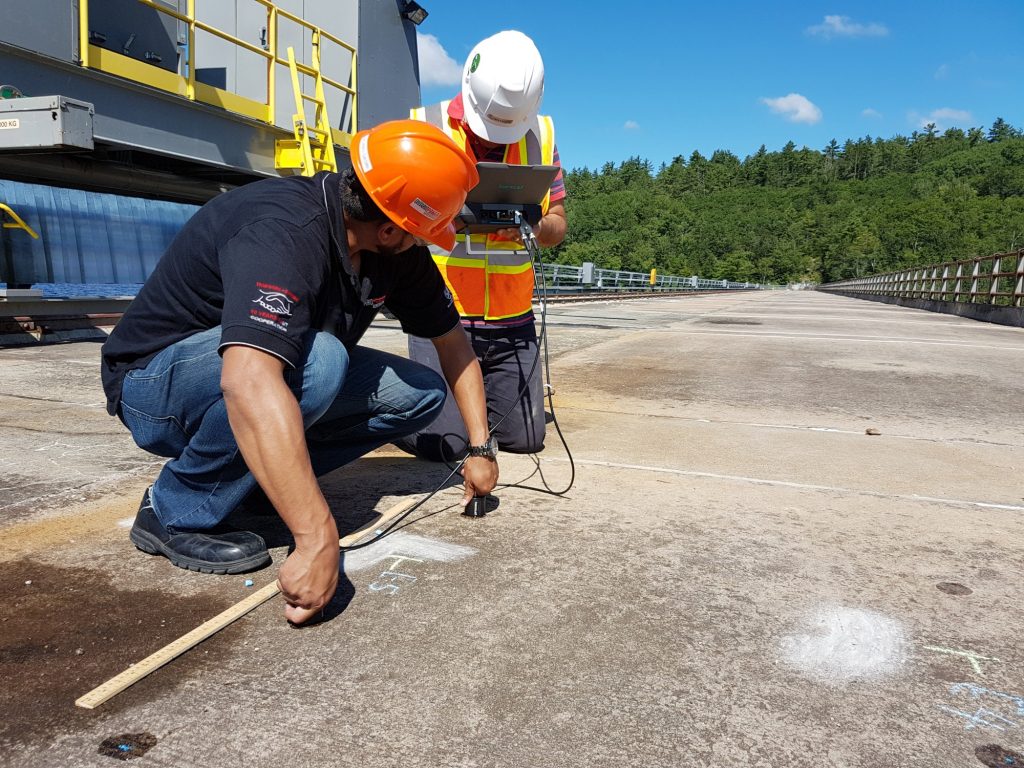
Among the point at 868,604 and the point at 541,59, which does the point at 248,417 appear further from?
the point at 541,59

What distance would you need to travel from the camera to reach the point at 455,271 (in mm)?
3375

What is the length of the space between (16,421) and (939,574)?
3.83 m

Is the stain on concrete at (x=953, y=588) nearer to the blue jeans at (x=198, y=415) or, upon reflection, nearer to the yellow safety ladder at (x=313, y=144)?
the blue jeans at (x=198, y=415)

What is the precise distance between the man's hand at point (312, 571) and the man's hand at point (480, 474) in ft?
2.59

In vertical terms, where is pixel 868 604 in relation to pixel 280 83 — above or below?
below

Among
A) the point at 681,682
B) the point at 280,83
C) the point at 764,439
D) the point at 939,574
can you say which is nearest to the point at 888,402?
the point at 764,439

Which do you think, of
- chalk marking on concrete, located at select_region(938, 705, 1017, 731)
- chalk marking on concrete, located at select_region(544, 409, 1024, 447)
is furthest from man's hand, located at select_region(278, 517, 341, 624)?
chalk marking on concrete, located at select_region(544, 409, 1024, 447)

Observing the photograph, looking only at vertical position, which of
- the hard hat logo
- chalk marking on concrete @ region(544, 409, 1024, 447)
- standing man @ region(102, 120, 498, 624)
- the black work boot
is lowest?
chalk marking on concrete @ region(544, 409, 1024, 447)

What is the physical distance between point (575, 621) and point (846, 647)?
604 mm

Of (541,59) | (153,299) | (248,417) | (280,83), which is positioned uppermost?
(280,83)

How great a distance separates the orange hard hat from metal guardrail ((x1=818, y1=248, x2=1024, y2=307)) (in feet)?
48.1

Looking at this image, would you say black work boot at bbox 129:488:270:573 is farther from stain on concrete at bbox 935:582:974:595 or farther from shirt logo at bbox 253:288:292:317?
stain on concrete at bbox 935:582:974:595

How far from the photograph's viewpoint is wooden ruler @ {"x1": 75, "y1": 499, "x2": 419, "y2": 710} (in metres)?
1.37

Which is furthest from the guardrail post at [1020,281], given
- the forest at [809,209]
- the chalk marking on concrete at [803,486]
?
the forest at [809,209]
